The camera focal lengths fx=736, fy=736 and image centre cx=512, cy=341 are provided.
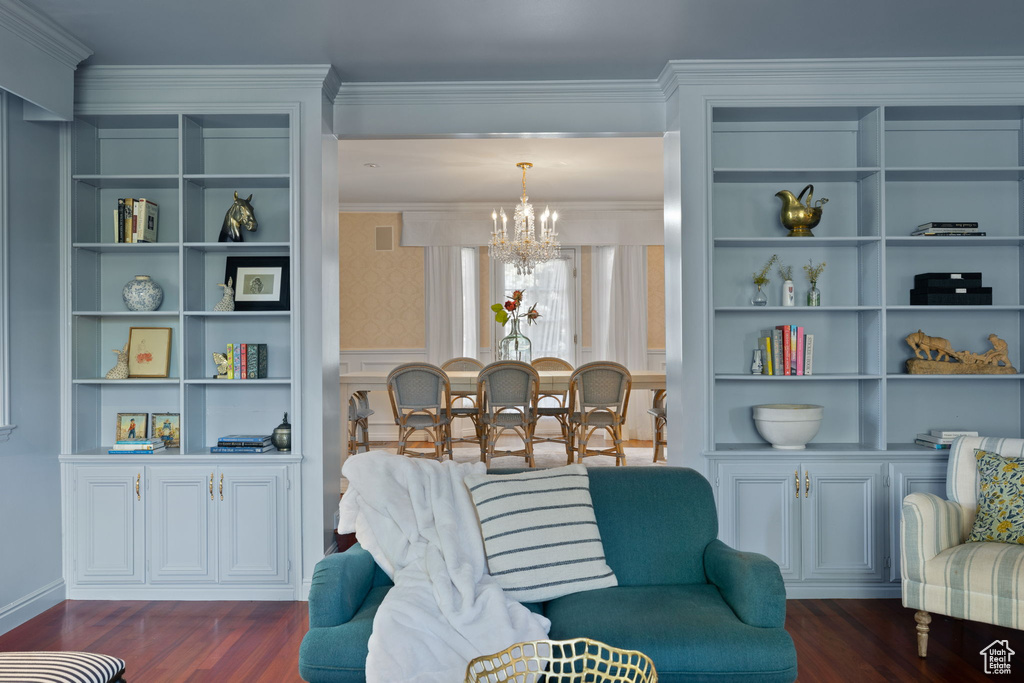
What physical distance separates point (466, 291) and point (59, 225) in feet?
16.3

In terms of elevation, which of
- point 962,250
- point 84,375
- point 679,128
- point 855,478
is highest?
point 679,128

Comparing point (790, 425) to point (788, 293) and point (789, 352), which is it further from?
point (788, 293)

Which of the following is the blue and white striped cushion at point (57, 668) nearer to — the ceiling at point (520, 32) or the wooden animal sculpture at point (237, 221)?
the wooden animal sculpture at point (237, 221)

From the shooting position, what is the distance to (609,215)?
27.3 feet

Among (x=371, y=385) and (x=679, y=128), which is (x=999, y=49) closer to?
(x=679, y=128)

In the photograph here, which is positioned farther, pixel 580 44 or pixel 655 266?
pixel 655 266

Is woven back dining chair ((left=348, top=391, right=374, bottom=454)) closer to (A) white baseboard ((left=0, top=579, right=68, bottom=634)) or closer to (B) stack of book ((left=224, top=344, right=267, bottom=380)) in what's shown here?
(B) stack of book ((left=224, top=344, right=267, bottom=380))

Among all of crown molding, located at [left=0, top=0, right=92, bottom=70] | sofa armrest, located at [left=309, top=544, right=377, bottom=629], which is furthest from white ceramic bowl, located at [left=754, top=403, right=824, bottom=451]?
crown molding, located at [left=0, top=0, right=92, bottom=70]

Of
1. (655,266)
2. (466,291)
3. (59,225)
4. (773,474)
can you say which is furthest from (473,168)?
(773,474)

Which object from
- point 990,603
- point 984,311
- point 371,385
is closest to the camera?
point 990,603

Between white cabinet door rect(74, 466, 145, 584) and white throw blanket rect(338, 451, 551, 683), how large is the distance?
5.67 feet

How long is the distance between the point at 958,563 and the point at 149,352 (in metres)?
3.93

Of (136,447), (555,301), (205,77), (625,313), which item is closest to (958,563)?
(136,447)

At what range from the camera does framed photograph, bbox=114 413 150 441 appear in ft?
13.0
